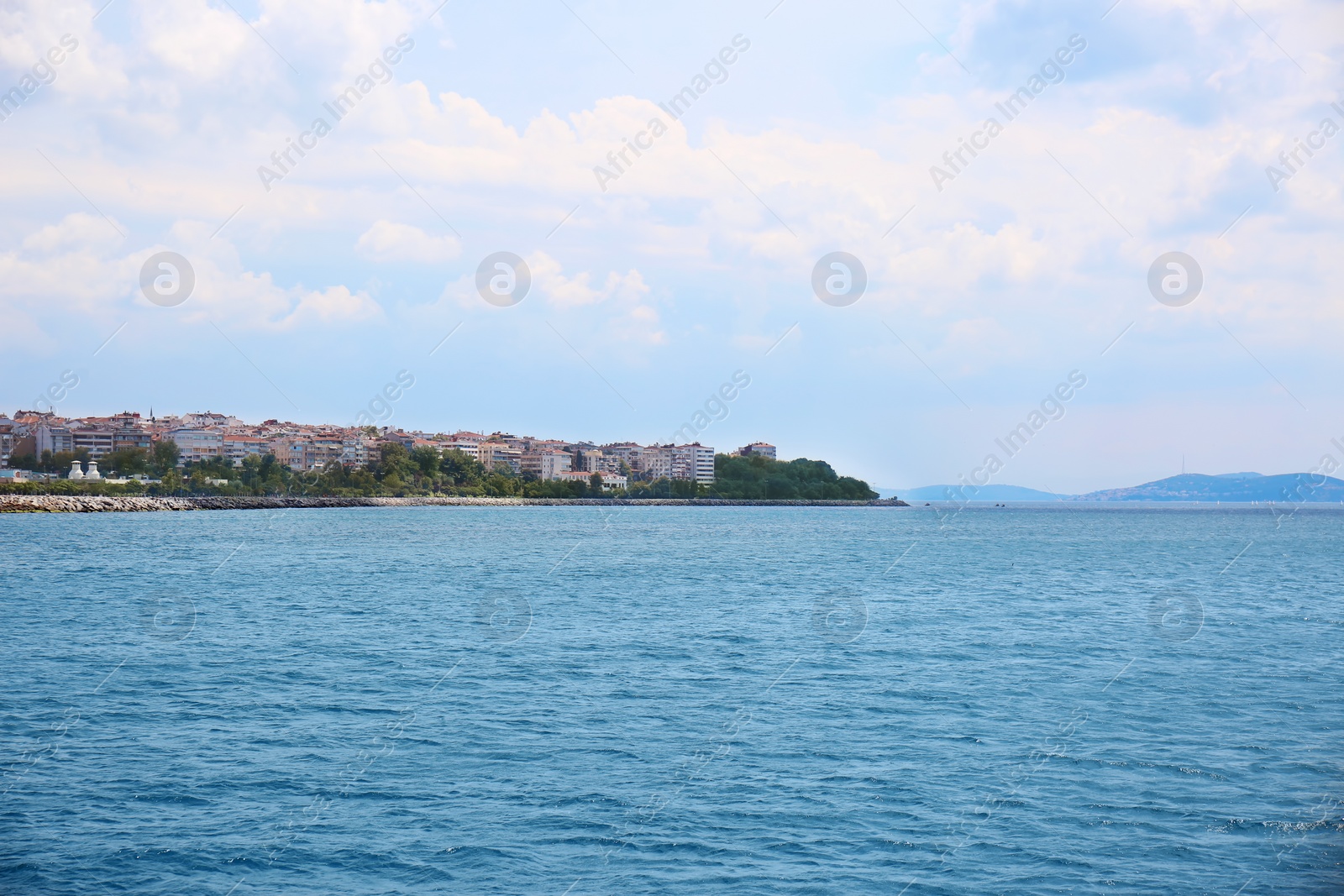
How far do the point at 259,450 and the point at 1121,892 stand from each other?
520ft

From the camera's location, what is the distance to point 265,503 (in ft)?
373

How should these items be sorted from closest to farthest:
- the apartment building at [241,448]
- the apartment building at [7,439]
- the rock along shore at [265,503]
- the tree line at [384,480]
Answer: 1. the rock along shore at [265,503]
2. the tree line at [384,480]
3. the apartment building at [7,439]
4. the apartment building at [241,448]

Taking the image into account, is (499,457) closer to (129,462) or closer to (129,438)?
(129,438)

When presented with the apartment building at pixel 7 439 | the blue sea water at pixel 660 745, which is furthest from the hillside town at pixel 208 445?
the blue sea water at pixel 660 745

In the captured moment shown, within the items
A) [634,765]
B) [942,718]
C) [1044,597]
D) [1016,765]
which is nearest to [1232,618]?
[1044,597]

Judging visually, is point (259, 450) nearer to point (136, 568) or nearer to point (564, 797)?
point (136, 568)

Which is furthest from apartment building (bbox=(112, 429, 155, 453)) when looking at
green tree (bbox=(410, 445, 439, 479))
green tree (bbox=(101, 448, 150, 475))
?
green tree (bbox=(410, 445, 439, 479))

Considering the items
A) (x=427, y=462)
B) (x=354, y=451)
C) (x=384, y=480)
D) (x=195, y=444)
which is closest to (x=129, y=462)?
(x=195, y=444)

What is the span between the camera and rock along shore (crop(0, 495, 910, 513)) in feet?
292

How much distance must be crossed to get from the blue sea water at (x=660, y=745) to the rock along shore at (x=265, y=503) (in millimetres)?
66601

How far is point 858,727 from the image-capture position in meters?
14.7

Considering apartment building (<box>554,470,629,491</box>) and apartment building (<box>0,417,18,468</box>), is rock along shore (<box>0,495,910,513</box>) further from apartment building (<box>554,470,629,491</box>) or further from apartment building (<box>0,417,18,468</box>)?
apartment building (<box>0,417,18,468</box>)

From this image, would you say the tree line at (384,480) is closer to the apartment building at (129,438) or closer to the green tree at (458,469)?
the green tree at (458,469)

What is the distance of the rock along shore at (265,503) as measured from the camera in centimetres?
8912
